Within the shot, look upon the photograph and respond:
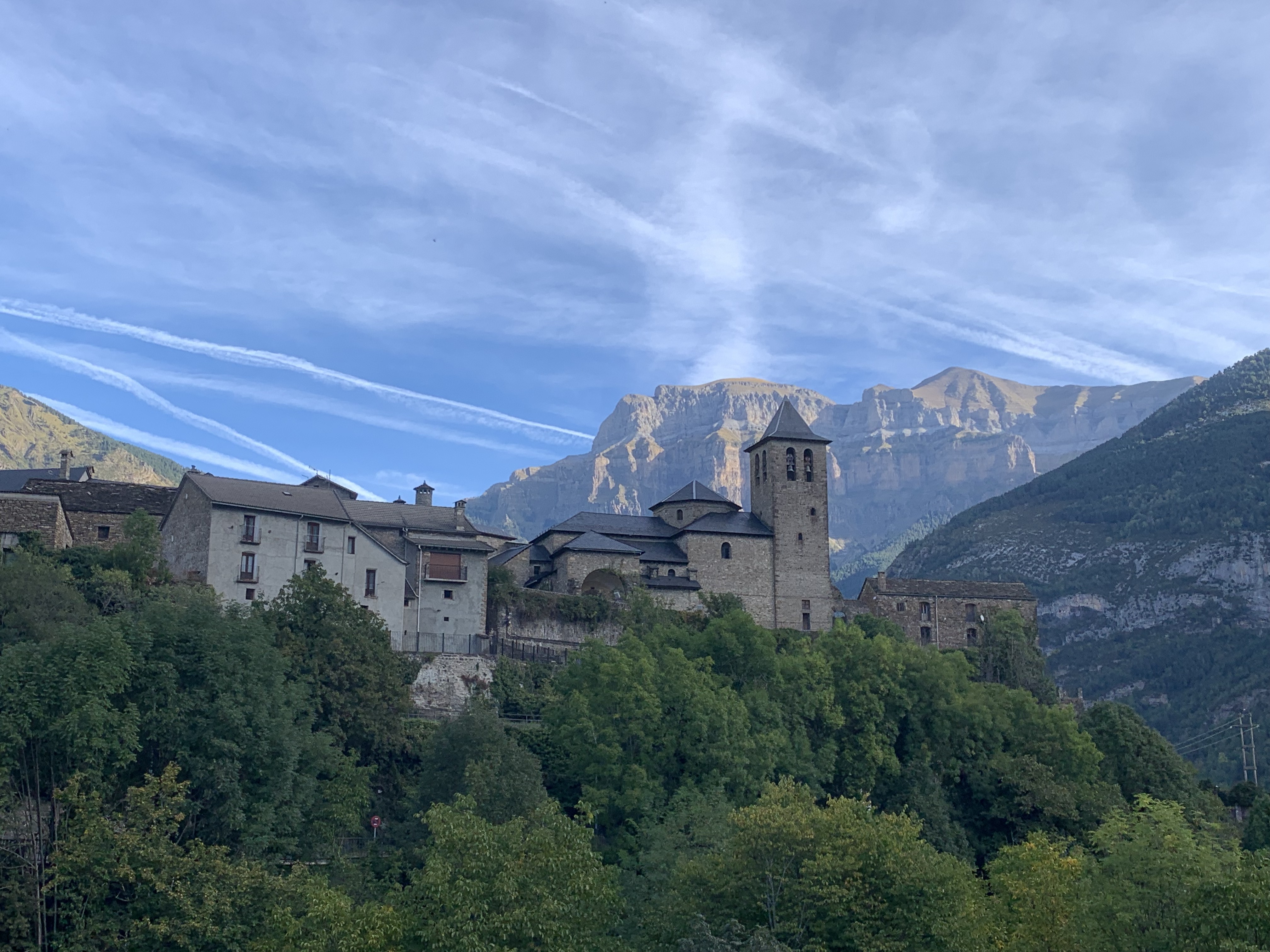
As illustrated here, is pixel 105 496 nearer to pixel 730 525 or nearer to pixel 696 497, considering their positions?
pixel 696 497

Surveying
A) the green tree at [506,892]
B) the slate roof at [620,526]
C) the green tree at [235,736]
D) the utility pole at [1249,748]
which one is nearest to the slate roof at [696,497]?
the slate roof at [620,526]

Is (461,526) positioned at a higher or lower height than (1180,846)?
higher

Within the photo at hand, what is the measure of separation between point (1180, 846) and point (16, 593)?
40410mm

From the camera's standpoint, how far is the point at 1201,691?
142875 mm

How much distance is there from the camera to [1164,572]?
170m

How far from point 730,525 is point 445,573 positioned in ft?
77.3

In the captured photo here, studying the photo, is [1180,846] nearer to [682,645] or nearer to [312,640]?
[682,645]

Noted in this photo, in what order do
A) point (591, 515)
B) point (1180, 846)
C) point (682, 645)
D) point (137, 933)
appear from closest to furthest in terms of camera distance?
point (137, 933) < point (1180, 846) < point (682, 645) < point (591, 515)

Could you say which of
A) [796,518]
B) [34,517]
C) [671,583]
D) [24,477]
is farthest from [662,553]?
[24,477]

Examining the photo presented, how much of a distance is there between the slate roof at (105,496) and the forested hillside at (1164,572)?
348ft

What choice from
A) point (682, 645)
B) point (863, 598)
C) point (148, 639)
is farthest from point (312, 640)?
point (863, 598)

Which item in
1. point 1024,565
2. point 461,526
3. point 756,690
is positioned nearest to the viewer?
point 756,690

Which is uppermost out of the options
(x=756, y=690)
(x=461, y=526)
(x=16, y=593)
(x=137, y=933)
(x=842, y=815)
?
(x=461, y=526)

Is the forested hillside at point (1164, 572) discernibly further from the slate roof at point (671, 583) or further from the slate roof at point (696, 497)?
the slate roof at point (671, 583)
